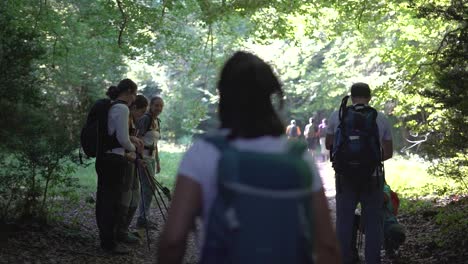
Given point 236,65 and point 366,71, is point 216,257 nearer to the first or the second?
point 236,65

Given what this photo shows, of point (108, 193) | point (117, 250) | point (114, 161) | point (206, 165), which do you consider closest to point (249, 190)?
point (206, 165)

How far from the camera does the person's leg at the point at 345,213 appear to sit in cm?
559

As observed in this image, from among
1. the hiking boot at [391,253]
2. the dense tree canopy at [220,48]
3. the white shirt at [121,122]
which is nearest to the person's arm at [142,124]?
the dense tree canopy at [220,48]

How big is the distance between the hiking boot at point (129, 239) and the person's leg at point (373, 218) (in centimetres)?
322

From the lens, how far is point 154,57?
18172 millimetres

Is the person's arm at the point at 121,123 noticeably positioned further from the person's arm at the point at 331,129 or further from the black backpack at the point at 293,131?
the black backpack at the point at 293,131

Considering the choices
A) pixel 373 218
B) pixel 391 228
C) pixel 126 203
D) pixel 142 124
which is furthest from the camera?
pixel 142 124

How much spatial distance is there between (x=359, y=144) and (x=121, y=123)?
2590 millimetres

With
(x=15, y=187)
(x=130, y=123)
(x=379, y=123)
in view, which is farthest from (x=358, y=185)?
(x=15, y=187)

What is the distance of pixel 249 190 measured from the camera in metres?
2.13

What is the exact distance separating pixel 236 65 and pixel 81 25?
47.8 feet

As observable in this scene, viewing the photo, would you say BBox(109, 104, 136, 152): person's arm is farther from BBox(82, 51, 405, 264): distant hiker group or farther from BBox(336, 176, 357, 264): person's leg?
BBox(82, 51, 405, 264): distant hiker group

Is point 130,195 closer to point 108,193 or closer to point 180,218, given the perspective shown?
point 108,193

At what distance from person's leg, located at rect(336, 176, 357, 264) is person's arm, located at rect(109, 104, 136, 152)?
2.37 m
